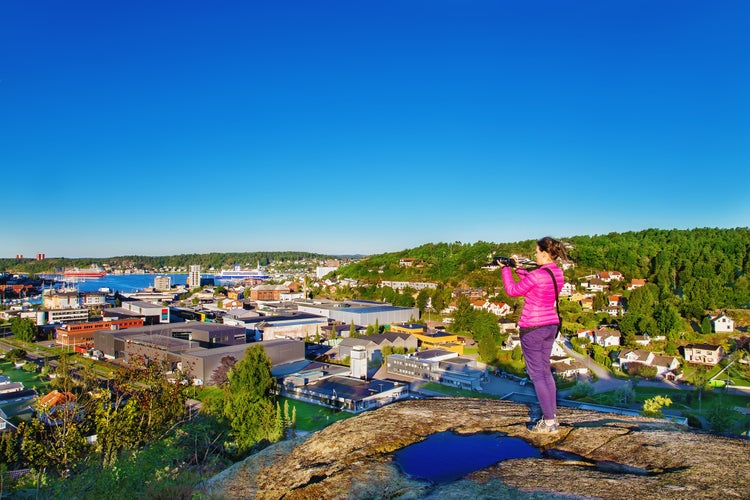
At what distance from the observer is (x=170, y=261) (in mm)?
147500

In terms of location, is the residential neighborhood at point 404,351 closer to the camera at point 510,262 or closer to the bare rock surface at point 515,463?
the bare rock surface at point 515,463

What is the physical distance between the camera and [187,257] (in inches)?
6063

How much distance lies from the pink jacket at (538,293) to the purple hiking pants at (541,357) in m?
0.05

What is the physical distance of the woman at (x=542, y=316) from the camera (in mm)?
2420

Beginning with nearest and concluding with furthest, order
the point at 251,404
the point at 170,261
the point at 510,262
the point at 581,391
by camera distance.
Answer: the point at 510,262 → the point at 251,404 → the point at 581,391 → the point at 170,261

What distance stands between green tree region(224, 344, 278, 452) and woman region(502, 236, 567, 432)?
24.7ft

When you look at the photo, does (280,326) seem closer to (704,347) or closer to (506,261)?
(704,347)

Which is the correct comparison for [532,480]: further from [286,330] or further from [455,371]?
[286,330]

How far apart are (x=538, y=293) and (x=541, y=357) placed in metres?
0.33

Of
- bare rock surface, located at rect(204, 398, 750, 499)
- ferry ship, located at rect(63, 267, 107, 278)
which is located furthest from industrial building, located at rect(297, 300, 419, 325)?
ferry ship, located at rect(63, 267, 107, 278)

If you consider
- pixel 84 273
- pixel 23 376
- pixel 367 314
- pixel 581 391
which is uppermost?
pixel 84 273

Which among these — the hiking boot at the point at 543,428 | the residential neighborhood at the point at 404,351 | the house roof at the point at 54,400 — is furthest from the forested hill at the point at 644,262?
the hiking boot at the point at 543,428

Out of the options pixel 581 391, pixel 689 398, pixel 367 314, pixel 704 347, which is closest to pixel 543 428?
pixel 581 391

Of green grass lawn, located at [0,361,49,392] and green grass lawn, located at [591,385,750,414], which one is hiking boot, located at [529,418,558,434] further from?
green grass lawn, located at [0,361,49,392]
